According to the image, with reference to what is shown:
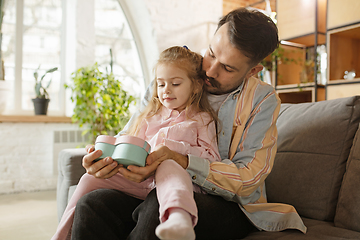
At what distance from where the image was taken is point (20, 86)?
137 inches

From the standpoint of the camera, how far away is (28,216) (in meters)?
2.49

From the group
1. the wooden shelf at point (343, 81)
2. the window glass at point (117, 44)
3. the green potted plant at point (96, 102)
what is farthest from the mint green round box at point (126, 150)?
the window glass at point (117, 44)

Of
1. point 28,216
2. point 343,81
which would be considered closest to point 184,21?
point 343,81

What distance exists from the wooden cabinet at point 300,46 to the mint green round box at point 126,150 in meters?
2.55

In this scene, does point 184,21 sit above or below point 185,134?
above

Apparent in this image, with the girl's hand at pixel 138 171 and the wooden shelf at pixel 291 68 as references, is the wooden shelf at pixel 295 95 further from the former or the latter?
the girl's hand at pixel 138 171

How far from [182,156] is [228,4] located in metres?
4.22

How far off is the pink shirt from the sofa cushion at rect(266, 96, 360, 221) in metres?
0.38

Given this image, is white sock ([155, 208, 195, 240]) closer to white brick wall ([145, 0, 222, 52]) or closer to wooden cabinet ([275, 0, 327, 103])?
wooden cabinet ([275, 0, 327, 103])

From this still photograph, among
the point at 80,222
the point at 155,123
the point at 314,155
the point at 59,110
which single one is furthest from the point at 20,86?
the point at 314,155

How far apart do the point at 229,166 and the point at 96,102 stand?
268 centimetres

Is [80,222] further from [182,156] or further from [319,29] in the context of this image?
[319,29]

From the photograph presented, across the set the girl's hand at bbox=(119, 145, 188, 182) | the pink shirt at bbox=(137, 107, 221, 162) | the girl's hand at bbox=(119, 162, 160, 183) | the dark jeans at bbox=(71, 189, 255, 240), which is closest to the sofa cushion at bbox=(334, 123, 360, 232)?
the dark jeans at bbox=(71, 189, 255, 240)

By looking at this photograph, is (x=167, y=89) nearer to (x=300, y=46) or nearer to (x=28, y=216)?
(x=28, y=216)
